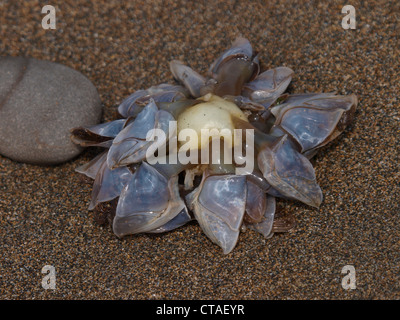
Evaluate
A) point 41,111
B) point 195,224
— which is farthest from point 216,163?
point 41,111

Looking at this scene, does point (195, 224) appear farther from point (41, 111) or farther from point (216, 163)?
point (41, 111)

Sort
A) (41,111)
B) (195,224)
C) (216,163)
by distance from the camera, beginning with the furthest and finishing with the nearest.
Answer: (41,111), (195,224), (216,163)

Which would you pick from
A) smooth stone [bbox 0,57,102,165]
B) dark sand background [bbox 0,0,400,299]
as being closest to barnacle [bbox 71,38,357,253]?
dark sand background [bbox 0,0,400,299]

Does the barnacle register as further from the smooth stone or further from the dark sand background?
the smooth stone

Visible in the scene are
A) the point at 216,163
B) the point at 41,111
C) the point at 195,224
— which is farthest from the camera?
the point at 41,111

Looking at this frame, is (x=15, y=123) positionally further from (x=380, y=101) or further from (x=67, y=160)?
(x=380, y=101)

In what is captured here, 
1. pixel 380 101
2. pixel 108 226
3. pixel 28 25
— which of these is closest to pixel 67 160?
pixel 108 226

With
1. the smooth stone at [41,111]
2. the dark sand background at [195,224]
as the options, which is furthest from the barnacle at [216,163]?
the smooth stone at [41,111]
